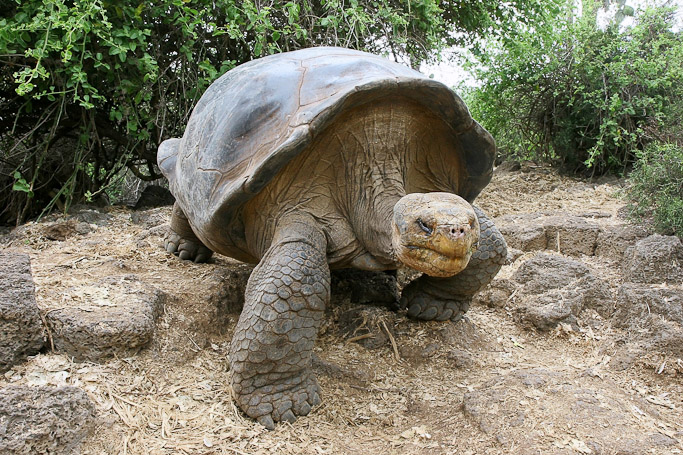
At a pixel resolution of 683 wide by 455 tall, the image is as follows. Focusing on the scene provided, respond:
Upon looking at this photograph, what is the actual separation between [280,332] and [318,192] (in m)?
0.71

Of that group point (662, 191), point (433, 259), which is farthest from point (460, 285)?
point (662, 191)

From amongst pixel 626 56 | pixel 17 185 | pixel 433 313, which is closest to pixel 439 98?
pixel 433 313

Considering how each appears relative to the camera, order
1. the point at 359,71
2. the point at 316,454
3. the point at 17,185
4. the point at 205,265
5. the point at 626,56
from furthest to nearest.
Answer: the point at 626,56 < the point at 17,185 < the point at 205,265 < the point at 359,71 < the point at 316,454

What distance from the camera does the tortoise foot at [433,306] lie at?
3.18m

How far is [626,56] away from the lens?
5812 millimetres

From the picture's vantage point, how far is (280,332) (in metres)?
2.34

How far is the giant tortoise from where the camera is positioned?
235cm

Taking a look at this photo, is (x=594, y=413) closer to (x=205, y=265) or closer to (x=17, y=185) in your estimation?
(x=205, y=265)

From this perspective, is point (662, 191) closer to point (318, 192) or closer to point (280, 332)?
point (318, 192)

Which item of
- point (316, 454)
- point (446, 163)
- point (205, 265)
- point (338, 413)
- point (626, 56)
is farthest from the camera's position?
point (626, 56)

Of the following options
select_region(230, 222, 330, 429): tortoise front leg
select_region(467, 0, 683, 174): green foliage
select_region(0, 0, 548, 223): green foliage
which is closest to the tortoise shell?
select_region(230, 222, 330, 429): tortoise front leg

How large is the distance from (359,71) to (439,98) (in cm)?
38

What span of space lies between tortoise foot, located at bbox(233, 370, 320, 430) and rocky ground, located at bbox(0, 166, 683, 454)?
5 cm

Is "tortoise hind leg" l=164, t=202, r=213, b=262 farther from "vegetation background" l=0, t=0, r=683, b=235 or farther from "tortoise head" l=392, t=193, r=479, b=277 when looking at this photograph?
"tortoise head" l=392, t=193, r=479, b=277
